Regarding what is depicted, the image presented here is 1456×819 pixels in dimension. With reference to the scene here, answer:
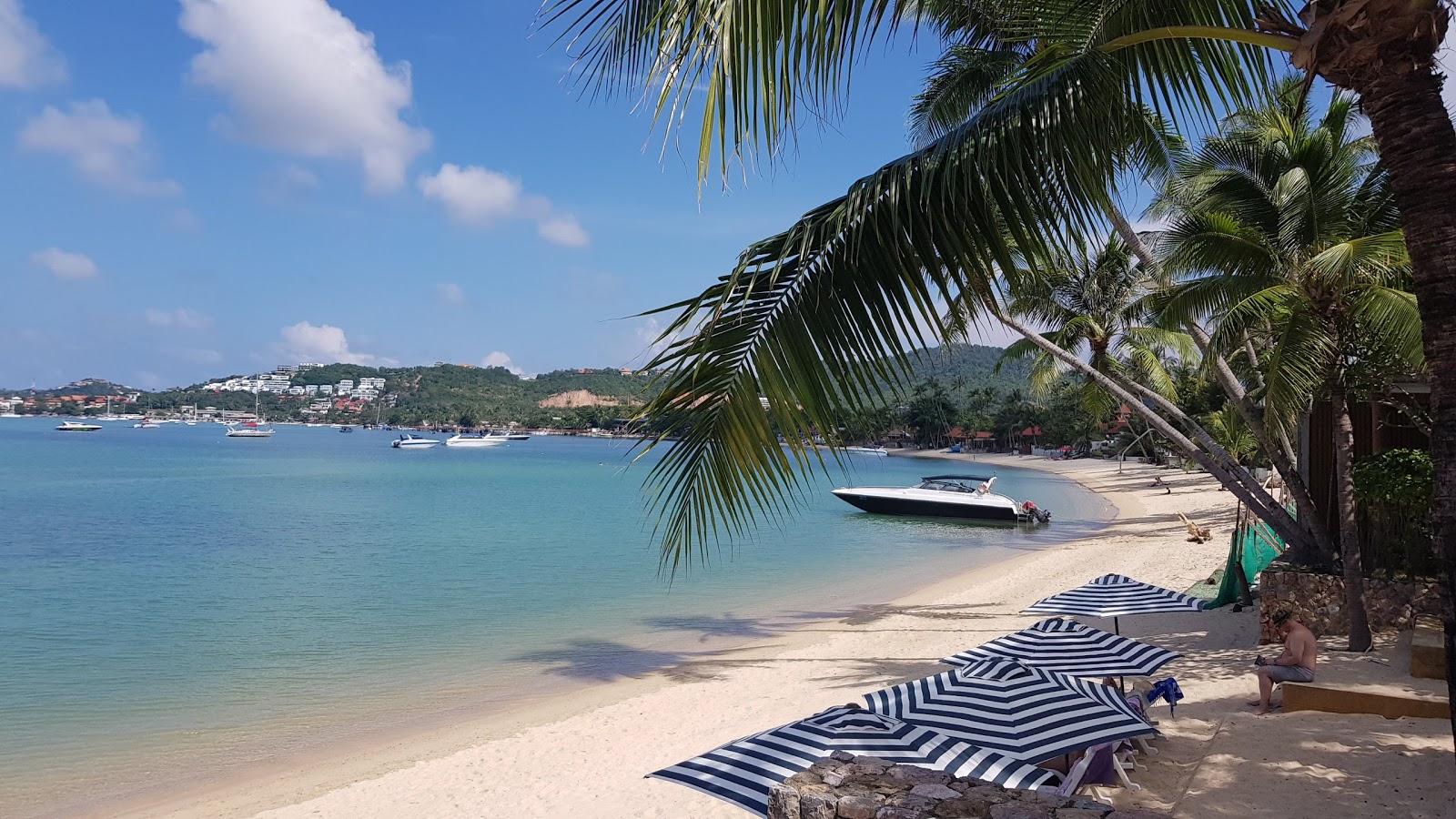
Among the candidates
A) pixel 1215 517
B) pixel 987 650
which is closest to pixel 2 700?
pixel 987 650

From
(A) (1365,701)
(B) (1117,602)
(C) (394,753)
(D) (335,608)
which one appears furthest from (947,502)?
(A) (1365,701)

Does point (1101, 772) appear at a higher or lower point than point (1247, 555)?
lower

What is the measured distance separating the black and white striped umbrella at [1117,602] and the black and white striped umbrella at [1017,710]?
2.82m

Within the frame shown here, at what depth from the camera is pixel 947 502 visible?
33.7m

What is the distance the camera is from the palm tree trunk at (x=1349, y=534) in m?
8.48

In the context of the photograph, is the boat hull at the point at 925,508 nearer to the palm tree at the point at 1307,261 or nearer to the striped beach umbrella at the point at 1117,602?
the striped beach umbrella at the point at 1117,602

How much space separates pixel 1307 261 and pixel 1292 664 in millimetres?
3564

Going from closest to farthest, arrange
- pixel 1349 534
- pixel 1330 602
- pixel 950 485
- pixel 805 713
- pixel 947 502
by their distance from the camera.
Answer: pixel 1349 534 < pixel 1330 602 < pixel 805 713 < pixel 947 502 < pixel 950 485

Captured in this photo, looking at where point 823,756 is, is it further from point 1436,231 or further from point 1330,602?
point 1330,602

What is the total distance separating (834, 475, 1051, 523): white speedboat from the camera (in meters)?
32.9

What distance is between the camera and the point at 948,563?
23.8 meters

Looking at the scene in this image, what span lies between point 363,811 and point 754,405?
22.3ft

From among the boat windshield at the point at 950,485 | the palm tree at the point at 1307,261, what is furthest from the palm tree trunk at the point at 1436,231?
the boat windshield at the point at 950,485

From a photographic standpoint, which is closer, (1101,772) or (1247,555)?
(1101,772)
